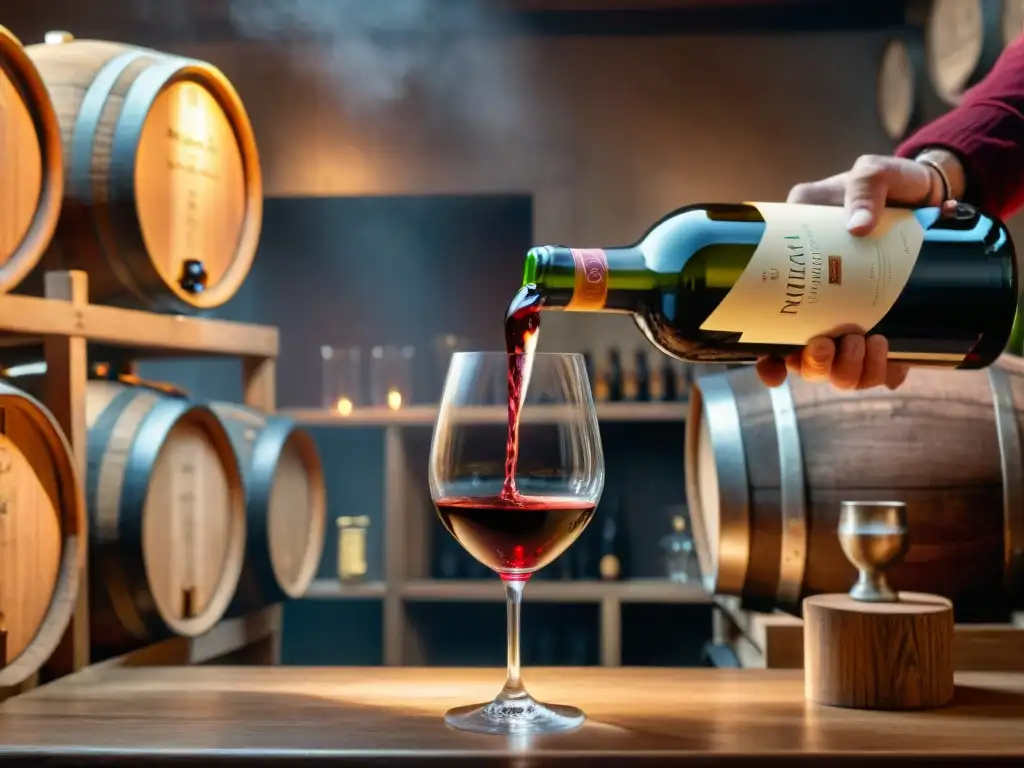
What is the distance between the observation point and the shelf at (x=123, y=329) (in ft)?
4.97

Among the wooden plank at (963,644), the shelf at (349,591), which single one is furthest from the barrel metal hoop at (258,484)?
the shelf at (349,591)

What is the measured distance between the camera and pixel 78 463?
5.28 ft

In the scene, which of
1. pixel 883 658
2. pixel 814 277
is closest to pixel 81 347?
pixel 814 277

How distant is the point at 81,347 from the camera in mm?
1624

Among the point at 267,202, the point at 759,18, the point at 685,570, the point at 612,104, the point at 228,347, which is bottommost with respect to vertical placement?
the point at 685,570

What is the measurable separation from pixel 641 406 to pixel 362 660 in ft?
5.12

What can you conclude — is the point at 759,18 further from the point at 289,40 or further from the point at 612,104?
the point at 289,40

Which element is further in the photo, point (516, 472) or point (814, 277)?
point (814, 277)

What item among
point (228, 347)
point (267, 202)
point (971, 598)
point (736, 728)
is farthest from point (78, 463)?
point (267, 202)

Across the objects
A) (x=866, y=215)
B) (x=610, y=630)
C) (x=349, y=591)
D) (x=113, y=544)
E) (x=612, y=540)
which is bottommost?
(x=610, y=630)

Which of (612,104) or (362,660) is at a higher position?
(612,104)

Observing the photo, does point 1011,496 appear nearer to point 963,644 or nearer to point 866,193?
point 963,644

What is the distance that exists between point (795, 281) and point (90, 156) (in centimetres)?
121

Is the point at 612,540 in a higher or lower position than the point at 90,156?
lower
